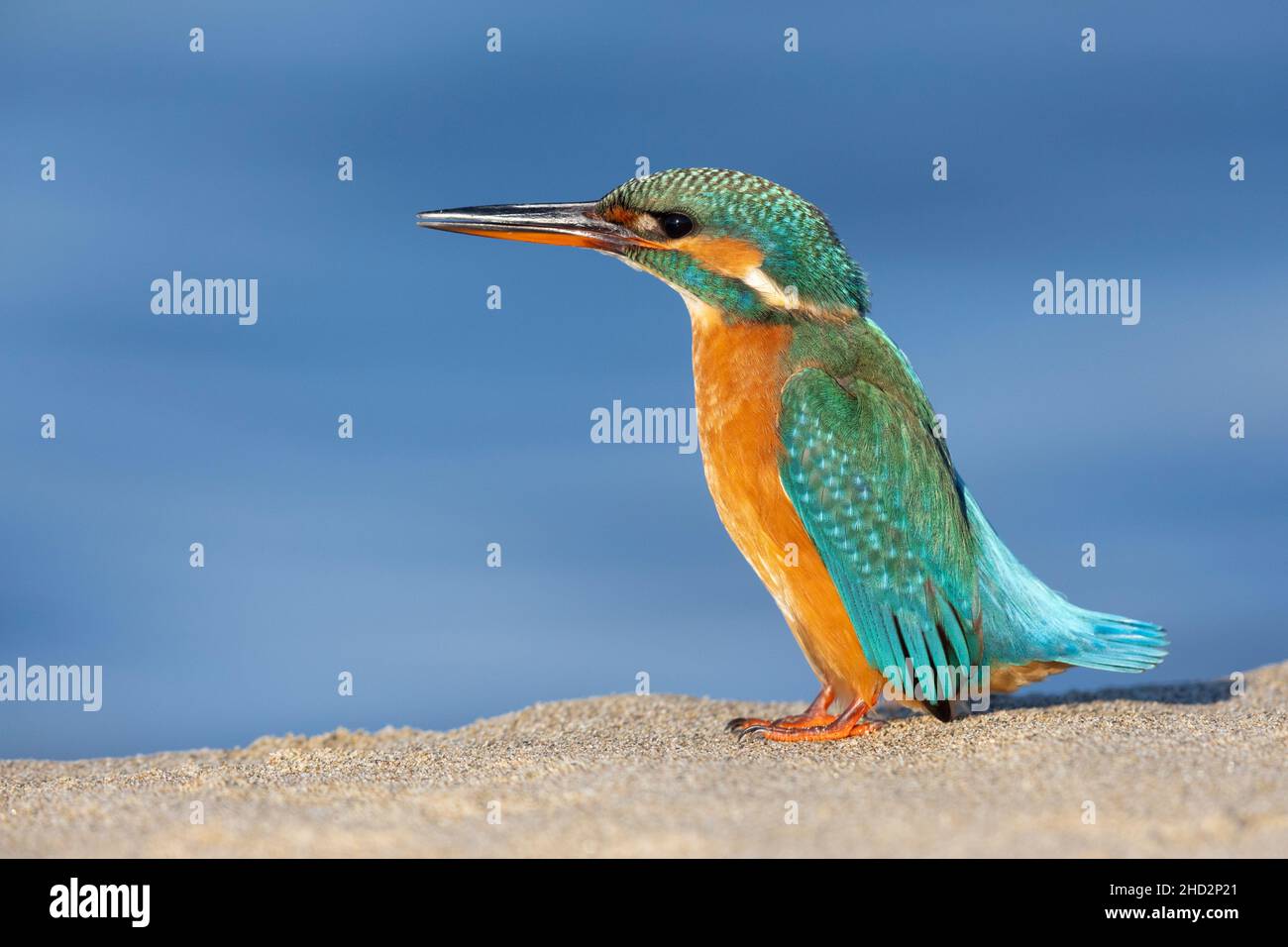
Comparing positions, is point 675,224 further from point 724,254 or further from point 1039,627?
point 1039,627

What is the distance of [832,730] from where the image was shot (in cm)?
608

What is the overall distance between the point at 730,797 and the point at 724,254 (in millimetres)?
2936

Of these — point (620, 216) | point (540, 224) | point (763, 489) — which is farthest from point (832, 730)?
point (540, 224)

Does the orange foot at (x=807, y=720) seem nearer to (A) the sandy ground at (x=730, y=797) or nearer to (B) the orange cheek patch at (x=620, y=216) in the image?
(A) the sandy ground at (x=730, y=797)

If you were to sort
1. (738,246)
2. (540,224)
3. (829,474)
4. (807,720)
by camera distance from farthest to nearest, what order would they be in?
(540,224)
(807,720)
(738,246)
(829,474)

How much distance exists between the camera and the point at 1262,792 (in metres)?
4.32

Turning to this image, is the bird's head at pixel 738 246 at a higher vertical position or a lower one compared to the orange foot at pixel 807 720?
higher

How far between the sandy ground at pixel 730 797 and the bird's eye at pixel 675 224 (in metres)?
2.61

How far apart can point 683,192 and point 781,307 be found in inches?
30.9

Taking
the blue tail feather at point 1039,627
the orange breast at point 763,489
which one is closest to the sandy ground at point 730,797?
the blue tail feather at point 1039,627

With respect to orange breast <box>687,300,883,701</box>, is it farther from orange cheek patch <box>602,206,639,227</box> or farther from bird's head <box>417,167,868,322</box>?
orange cheek patch <box>602,206,639,227</box>

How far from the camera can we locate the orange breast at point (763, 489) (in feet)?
19.7
